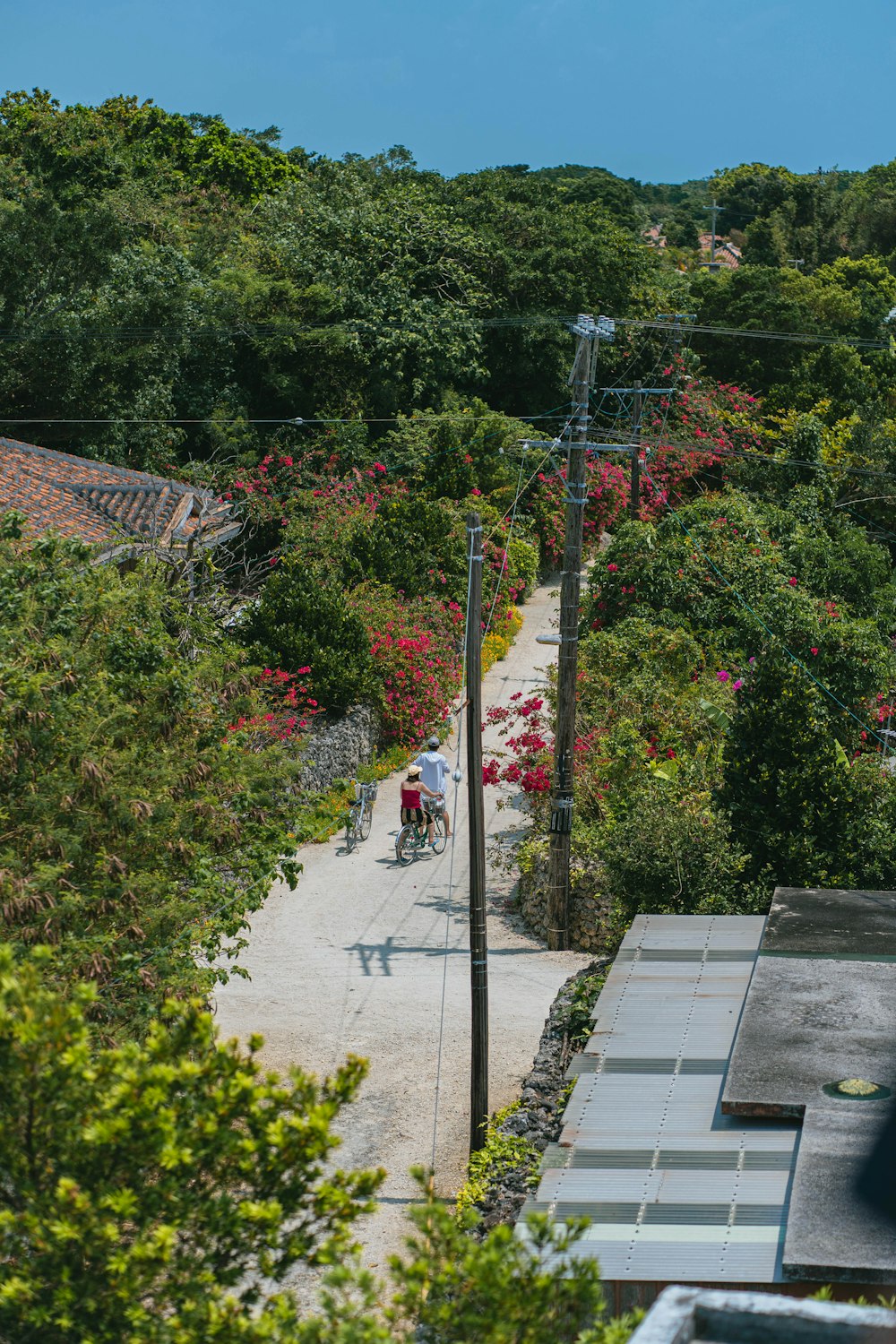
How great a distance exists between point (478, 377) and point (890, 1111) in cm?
2977

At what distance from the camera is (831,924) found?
11.9 meters

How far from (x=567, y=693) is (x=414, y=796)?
3.17m

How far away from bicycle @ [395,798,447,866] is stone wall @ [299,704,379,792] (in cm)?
157

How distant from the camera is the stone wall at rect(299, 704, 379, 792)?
69.1ft

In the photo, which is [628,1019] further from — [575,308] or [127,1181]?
[575,308]

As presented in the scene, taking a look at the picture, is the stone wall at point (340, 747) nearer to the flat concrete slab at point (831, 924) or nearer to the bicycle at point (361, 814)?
the bicycle at point (361, 814)

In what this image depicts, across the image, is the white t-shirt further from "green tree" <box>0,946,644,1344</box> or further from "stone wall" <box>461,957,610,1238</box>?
"green tree" <box>0,946,644,1344</box>

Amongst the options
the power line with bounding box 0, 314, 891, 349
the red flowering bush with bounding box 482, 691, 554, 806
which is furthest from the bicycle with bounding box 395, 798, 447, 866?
the power line with bounding box 0, 314, 891, 349

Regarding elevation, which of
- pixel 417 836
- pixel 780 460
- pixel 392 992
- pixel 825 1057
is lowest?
pixel 392 992

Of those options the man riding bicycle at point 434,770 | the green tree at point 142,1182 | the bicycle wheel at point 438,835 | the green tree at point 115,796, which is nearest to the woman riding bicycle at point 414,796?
the man riding bicycle at point 434,770

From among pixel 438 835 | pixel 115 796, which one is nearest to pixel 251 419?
pixel 438 835

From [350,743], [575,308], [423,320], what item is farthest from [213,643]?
[575,308]

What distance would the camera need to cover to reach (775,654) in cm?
1644

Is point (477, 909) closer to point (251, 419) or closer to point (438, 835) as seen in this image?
Answer: point (438, 835)
